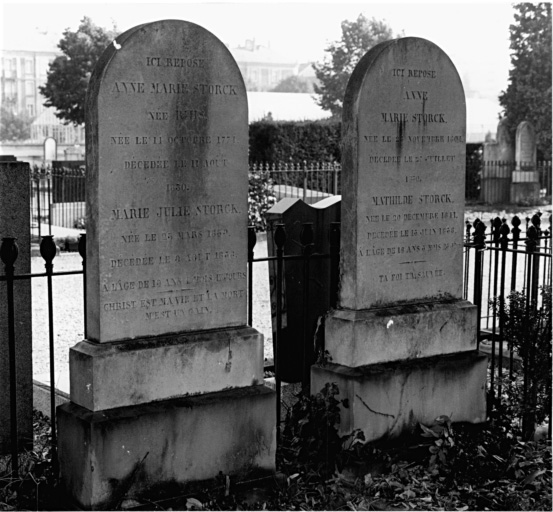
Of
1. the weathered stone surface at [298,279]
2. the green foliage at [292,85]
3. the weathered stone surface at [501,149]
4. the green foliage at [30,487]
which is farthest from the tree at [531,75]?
the green foliage at [292,85]

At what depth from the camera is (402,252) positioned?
17.5ft

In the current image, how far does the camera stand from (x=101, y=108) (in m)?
4.26

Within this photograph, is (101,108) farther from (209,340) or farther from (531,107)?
(531,107)

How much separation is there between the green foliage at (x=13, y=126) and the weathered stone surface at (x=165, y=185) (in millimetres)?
74120

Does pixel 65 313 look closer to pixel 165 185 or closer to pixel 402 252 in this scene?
pixel 402 252

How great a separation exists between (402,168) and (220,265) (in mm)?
1239

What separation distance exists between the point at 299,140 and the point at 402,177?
23.5 meters

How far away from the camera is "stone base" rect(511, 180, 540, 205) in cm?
2672

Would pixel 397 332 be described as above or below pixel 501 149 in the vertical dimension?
below

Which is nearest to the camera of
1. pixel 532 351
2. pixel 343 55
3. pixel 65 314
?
pixel 532 351

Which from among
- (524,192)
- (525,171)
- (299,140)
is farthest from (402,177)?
(299,140)

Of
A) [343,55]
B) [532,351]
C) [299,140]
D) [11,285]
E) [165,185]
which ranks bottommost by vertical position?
[532,351]

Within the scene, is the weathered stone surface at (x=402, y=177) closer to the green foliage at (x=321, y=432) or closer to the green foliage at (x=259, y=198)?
the green foliage at (x=321, y=432)

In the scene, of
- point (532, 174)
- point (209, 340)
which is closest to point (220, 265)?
point (209, 340)
